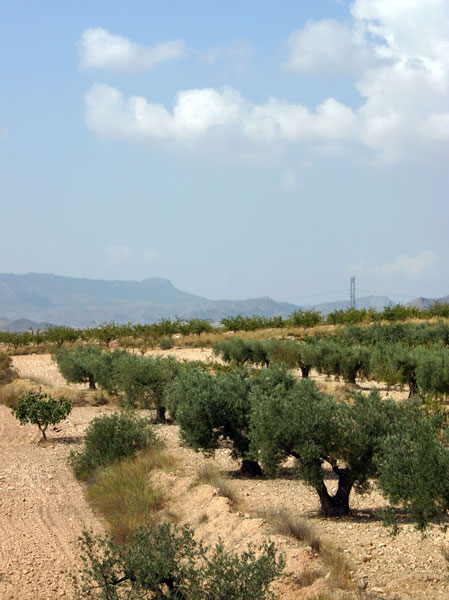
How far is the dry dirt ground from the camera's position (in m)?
8.23

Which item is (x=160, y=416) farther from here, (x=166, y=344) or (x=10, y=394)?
(x=166, y=344)

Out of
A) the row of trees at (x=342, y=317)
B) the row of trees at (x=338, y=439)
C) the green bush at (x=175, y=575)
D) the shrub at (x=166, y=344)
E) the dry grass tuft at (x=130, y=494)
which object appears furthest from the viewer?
the row of trees at (x=342, y=317)

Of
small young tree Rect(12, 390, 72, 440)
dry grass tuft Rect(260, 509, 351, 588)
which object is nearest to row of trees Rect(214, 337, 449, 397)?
small young tree Rect(12, 390, 72, 440)

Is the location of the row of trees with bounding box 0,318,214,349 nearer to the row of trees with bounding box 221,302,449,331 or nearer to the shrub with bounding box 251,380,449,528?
the row of trees with bounding box 221,302,449,331

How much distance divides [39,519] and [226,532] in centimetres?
390

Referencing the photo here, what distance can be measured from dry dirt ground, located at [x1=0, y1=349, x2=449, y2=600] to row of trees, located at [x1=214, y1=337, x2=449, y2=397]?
1038cm

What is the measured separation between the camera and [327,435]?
10.8 m

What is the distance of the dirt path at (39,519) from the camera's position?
29.5 feet

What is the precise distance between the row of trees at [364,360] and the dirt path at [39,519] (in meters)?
10.5

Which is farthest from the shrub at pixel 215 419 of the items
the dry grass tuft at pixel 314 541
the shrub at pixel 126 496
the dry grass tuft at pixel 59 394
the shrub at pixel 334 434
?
the dry grass tuft at pixel 59 394

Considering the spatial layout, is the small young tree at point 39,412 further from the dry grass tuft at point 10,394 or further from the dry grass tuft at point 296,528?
the dry grass tuft at point 296,528

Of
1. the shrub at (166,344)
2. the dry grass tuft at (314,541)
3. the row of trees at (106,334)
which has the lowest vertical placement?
the dry grass tuft at (314,541)

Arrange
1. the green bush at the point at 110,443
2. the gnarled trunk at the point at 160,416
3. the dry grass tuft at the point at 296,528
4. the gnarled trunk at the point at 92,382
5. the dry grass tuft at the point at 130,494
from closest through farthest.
A: the dry grass tuft at the point at 296,528 → the dry grass tuft at the point at 130,494 → the green bush at the point at 110,443 → the gnarled trunk at the point at 160,416 → the gnarled trunk at the point at 92,382

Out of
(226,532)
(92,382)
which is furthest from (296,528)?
(92,382)
